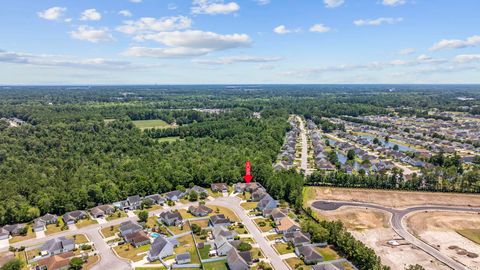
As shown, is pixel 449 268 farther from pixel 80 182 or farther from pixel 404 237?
pixel 80 182

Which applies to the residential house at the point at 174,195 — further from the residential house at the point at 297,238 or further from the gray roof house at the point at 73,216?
the residential house at the point at 297,238

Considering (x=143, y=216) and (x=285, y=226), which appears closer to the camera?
(x=285, y=226)

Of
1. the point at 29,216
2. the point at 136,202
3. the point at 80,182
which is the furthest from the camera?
the point at 80,182

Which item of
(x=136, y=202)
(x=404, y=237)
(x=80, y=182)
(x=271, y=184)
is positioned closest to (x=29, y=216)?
(x=80, y=182)

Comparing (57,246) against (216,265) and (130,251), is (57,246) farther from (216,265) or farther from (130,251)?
(216,265)

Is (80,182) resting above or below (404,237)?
above

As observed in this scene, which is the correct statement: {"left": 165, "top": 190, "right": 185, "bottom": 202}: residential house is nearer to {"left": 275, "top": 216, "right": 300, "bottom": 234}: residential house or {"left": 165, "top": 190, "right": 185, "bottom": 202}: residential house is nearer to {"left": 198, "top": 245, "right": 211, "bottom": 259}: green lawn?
{"left": 198, "top": 245, "right": 211, "bottom": 259}: green lawn

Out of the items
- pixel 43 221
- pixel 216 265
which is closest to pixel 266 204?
pixel 216 265
